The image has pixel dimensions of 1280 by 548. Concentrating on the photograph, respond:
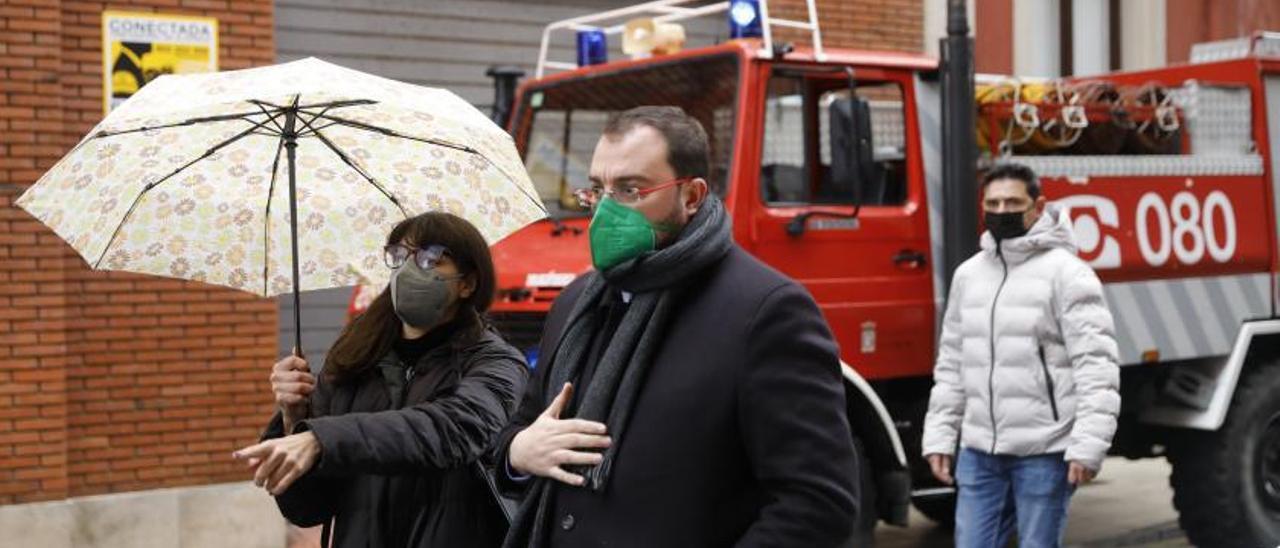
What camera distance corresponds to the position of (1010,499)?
19.8ft

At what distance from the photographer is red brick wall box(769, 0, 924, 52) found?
467 inches

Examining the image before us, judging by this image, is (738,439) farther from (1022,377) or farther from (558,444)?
(1022,377)

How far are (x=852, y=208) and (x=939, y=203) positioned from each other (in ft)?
1.72

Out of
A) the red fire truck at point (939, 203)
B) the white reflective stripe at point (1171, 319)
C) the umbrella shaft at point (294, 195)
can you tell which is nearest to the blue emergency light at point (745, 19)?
the red fire truck at point (939, 203)

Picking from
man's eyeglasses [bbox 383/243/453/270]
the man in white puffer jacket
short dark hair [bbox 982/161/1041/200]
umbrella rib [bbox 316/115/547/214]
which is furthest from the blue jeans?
man's eyeglasses [bbox 383/243/453/270]

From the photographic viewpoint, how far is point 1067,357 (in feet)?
19.2

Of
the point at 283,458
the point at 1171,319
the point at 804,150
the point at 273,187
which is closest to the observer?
the point at 283,458

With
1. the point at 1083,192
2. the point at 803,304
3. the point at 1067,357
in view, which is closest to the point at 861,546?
the point at 1067,357

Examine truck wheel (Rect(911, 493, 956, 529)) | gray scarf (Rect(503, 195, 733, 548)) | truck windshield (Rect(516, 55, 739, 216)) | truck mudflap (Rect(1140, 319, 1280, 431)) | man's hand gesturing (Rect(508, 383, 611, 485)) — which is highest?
truck windshield (Rect(516, 55, 739, 216))

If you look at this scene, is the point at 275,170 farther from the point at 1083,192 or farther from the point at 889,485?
the point at 1083,192

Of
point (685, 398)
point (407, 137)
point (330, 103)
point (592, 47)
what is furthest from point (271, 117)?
point (592, 47)

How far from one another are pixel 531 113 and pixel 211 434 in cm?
242

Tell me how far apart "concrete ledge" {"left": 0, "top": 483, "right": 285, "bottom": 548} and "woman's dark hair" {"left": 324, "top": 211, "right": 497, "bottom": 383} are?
488 centimetres

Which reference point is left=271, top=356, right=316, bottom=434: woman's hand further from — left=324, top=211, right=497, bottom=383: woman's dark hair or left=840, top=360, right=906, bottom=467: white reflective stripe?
left=840, top=360, right=906, bottom=467: white reflective stripe
